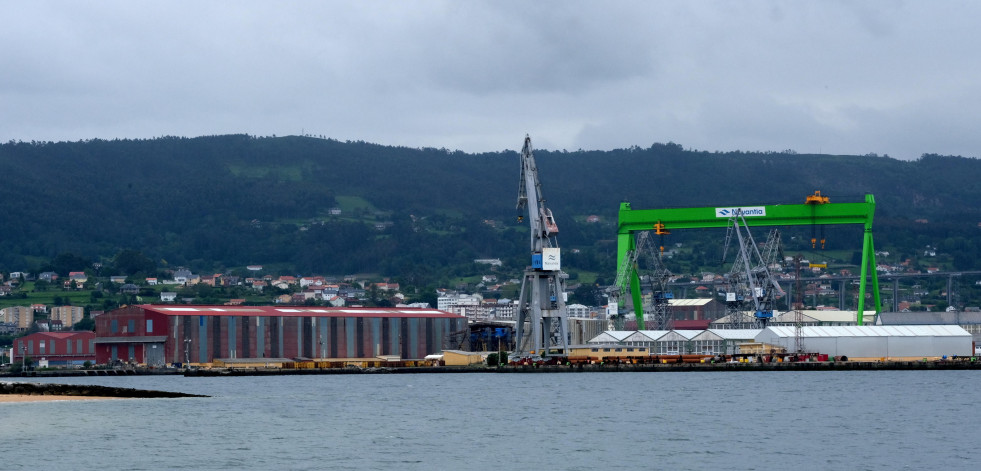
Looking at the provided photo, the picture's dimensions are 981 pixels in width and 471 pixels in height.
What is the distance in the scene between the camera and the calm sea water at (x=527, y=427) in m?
43.7

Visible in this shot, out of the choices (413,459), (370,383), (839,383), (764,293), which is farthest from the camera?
(764,293)

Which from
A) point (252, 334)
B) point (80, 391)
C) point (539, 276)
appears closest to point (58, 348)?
point (252, 334)

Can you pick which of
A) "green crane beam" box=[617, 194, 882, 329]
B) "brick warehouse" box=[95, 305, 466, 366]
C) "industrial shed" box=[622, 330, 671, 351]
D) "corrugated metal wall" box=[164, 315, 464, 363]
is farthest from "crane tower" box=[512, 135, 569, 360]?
"brick warehouse" box=[95, 305, 466, 366]

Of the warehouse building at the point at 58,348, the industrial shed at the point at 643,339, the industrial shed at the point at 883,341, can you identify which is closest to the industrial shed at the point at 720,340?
the industrial shed at the point at 643,339

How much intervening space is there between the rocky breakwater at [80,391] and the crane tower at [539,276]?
2983cm

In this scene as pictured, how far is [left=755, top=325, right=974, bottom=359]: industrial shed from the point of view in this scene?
101312 millimetres

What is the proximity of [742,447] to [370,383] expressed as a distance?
4657cm

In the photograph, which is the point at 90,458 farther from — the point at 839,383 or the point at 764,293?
the point at 764,293

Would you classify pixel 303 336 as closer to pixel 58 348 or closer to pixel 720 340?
pixel 58 348

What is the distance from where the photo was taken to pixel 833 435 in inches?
1937

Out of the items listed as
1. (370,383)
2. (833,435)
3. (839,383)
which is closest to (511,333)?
(370,383)

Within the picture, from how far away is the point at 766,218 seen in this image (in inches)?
4060

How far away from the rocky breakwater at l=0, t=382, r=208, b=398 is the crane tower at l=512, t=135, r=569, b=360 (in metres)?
29.8

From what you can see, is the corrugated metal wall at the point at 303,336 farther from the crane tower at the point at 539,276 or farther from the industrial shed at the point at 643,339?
the industrial shed at the point at 643,339
